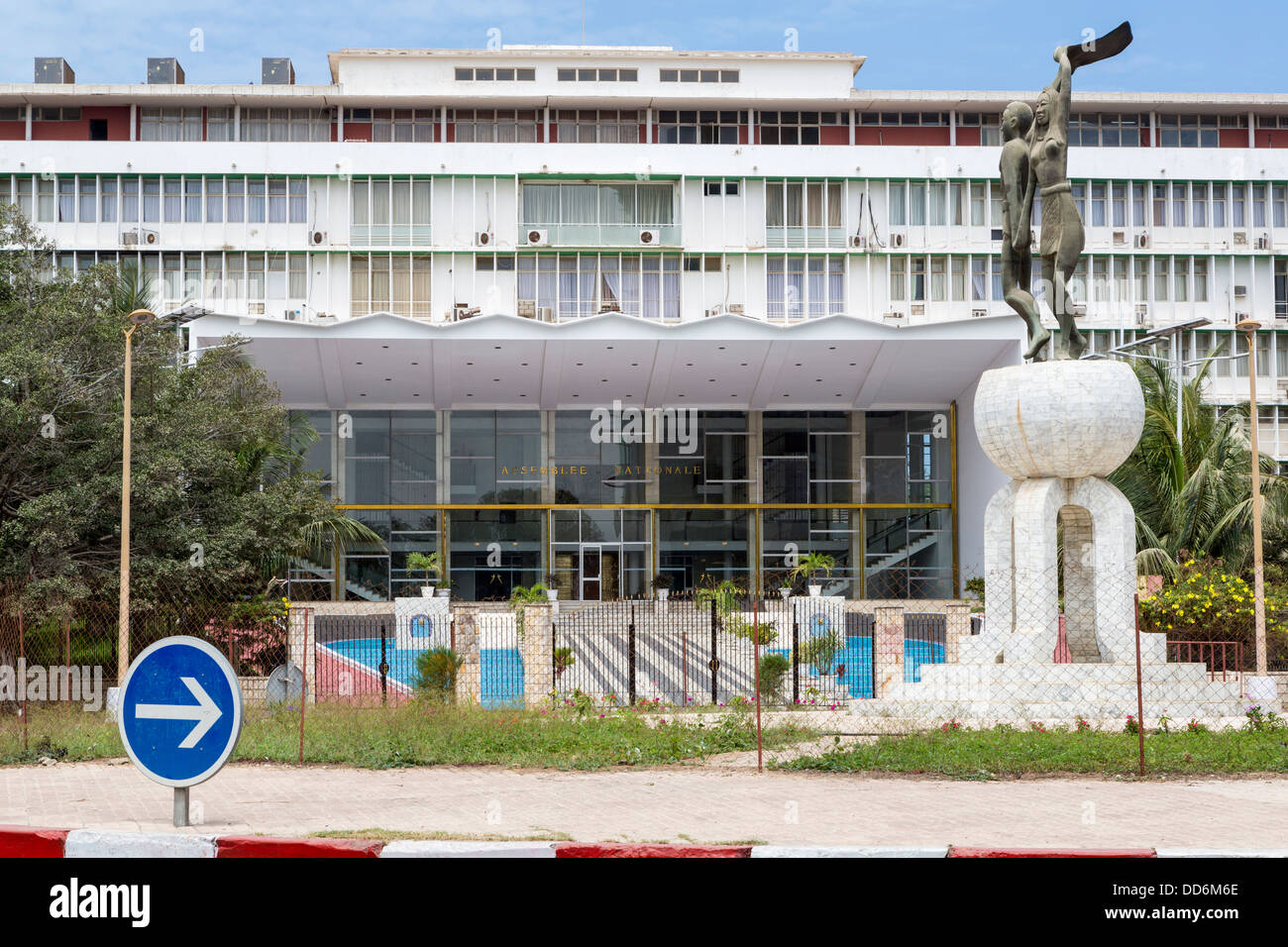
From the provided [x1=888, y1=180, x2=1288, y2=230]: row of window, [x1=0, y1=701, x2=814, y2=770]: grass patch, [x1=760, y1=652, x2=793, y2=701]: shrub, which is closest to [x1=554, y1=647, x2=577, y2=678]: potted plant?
[x1=760, y1=652, x2=793, y2=701]: shrub

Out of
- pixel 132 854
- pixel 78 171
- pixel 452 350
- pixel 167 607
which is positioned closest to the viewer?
pixel 132 854

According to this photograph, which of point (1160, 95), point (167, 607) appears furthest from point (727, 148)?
point (167, 607)

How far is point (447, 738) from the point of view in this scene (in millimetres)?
13094

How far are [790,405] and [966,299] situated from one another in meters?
6.82

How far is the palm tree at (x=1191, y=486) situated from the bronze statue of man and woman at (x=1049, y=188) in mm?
9822

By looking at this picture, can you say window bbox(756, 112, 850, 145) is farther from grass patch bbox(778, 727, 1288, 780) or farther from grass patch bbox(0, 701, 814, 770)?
grass patch bbox(778, 727, 1288, 780)

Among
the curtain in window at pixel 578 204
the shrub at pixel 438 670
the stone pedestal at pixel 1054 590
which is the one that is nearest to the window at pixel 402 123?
the curtain in window at pixel 578 204

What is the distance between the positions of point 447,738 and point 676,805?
3.95 m

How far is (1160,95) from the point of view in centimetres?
4819

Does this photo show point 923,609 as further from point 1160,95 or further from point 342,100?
point 342,100

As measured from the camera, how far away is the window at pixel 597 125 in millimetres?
48000

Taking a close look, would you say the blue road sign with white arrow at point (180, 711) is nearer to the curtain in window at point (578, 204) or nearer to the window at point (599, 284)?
the window at point (599, 284)

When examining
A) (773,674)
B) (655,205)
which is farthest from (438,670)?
(655,205)

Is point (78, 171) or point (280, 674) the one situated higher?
point (78, 171)
